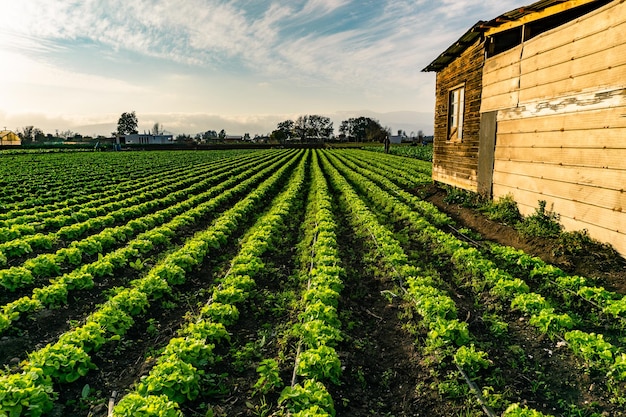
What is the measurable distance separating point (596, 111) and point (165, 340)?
9.91 m

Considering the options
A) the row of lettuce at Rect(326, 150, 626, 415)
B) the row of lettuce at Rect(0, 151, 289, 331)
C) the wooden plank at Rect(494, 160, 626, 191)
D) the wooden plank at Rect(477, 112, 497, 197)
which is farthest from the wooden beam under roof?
the row of lettuce at Rect(0, 151, 289, 331)

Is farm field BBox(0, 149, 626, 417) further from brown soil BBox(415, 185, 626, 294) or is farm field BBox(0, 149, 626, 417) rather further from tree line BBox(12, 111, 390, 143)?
tree line BBox(12, 111, 390, 143)

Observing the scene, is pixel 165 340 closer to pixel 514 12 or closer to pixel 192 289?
pixel 192 289

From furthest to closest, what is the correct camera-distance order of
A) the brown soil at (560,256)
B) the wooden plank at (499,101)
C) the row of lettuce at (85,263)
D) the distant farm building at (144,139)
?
the distant farm building at (144,139) < the wooden plank at (499,101) < the brown soil at (560,256) < the row of lettuce at (85,263)

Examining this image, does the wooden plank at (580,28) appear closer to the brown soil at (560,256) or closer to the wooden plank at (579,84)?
the wooden plank at (579,84)

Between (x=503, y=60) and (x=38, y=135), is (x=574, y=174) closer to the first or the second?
(x=503, y=60)

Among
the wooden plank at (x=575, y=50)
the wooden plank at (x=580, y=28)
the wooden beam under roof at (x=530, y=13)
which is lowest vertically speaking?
the wooden plank at (x=575, y=50)

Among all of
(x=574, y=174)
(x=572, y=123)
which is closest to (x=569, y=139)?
(x=572, y=123)

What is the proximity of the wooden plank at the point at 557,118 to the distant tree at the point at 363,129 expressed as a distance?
119615 millimetres

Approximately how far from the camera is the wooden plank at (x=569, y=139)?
772cm

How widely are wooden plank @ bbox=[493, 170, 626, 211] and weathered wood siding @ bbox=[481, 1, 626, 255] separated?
21mm

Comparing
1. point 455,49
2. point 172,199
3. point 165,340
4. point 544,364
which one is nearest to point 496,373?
point 544,364

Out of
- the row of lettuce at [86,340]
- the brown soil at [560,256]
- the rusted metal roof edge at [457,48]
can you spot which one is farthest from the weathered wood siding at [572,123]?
the row of lettuce at [86,340]

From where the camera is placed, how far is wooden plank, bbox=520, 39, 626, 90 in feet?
25.3
